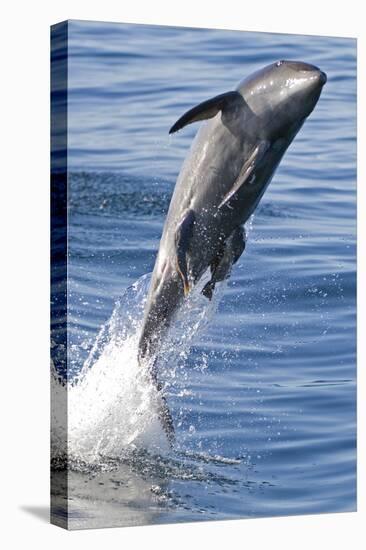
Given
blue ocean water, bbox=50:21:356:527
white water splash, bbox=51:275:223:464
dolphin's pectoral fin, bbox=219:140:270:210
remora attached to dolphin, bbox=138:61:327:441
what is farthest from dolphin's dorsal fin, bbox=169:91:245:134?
white water splash, bbox=51:275:223:464

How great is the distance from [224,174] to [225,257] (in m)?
0.71

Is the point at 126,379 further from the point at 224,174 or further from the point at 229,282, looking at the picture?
the point at 224,174

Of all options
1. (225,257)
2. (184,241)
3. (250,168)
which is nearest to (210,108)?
(250,168)

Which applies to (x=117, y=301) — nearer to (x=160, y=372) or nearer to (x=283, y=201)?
(x=160, y=372)

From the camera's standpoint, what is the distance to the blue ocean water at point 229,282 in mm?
11977

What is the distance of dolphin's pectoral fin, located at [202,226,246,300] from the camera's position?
12.1 metres

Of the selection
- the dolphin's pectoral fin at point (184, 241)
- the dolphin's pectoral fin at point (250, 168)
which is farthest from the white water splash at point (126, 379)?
the dolphin's pectoral fin at point (250, 168)

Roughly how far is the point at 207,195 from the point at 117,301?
1.16 m

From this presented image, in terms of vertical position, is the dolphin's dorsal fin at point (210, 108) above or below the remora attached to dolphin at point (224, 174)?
above

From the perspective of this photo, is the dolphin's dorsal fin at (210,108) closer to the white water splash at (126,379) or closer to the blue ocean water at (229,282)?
the blue ocean water at (229,282)

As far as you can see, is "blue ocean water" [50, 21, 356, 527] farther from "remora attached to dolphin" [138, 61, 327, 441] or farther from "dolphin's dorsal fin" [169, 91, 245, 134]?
"dolphin's dorsal fin" [169, 91, 245, 134]

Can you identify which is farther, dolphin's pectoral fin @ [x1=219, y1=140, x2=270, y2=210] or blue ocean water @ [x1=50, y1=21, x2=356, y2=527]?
blue ocean water @ [x1=50, y1=21, x2=356, y2=527]

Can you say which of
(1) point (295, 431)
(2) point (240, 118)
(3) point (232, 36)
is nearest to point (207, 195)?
(2) point (240, 118)

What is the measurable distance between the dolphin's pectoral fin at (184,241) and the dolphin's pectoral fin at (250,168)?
14.4 inches
